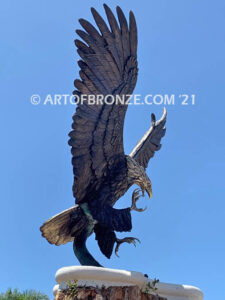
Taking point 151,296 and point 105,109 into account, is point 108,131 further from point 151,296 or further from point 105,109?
point 151,296

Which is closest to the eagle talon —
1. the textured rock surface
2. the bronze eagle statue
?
the bronze eagle statue

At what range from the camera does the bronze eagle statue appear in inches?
293

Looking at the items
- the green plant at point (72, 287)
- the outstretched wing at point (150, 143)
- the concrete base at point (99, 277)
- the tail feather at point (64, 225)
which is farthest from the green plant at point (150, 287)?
the outstretched wing at point (150, 143)

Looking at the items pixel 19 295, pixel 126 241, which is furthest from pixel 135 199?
pixel 19 295

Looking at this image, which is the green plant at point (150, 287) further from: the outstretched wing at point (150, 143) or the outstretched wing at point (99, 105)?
the outstretched wing at point (150, 143)

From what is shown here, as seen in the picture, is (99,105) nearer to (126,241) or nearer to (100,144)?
(100,144)

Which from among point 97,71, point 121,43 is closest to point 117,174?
point 97,71

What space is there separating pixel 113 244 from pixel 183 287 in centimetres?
147

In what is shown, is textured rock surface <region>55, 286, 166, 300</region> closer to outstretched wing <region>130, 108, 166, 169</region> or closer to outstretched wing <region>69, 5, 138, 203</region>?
outstretched wing <region>69, 5, 138, 203</region>

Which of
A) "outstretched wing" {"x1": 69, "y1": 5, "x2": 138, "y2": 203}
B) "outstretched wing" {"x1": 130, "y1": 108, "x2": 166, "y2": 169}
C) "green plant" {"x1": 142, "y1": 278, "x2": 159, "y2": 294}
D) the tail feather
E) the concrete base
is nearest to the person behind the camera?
the concrete base

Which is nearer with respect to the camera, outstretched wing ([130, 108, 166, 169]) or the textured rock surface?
→ the textured rock surface

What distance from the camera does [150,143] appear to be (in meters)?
9.97

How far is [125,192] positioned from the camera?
8.05 meters

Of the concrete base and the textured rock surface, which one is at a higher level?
the concrete base
